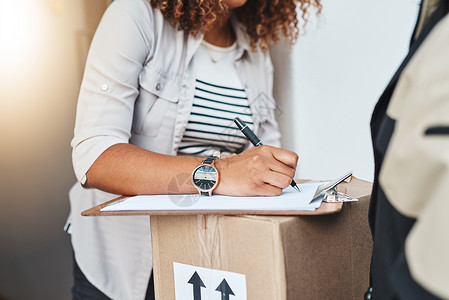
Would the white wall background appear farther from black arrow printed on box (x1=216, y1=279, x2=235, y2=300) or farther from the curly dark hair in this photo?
black arrow printed on box (x1=216, y1=279, x2=235, y2=300)

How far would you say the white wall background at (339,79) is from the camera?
112 cm

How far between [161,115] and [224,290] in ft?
1.66

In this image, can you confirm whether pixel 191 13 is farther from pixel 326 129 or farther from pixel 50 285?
pixel 50 285

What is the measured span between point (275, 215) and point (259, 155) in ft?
0.61

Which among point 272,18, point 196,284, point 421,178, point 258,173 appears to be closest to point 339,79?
point 272,18

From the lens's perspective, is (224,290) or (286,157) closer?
(224,290)

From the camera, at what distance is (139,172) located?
2.60 feet

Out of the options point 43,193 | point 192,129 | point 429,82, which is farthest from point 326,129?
point 43,193

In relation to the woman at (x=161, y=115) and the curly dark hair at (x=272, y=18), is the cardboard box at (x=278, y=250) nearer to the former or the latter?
the woman at (x=161, y=115)

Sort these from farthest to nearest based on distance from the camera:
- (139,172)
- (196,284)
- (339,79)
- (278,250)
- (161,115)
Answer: (339,79)
(161,115)
(139,172)
(196,284)
(278,250)

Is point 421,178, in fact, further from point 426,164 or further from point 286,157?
point 286,157

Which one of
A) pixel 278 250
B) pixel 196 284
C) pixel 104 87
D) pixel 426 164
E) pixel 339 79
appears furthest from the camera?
pixel 339 79

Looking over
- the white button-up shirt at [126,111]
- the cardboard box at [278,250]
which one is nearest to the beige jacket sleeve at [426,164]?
the cardboard box at [278,250]

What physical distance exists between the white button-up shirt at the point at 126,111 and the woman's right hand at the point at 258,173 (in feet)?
0.80
